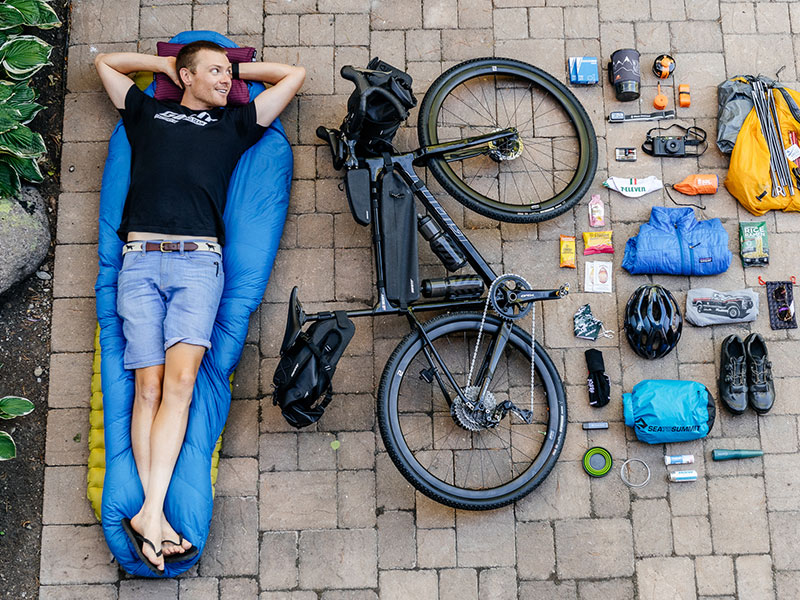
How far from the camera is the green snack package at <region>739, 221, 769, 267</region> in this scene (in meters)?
4.58

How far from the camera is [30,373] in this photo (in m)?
4.44

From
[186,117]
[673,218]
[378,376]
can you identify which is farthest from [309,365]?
[673,218]

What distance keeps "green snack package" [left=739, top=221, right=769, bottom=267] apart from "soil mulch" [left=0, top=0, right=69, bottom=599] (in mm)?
4156

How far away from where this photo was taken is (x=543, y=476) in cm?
412

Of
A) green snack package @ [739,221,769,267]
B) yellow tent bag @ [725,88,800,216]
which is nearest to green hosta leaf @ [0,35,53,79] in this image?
yellow tent bag @ [725,88,800,216]

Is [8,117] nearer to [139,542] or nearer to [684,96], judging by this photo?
[139,542]

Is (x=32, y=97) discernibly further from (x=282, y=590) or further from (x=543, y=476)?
(x=543, y=476)

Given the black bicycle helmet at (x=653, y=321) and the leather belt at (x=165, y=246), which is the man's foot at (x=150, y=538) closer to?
the leather belt at (x=165, y=246)

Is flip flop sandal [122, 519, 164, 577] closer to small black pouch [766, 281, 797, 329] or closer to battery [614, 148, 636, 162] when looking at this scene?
battery [614, 148, 636, 162]

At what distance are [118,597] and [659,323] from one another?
3.38m

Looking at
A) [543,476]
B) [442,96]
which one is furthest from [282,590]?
[442,96]

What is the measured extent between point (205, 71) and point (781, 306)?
3623 millimetres

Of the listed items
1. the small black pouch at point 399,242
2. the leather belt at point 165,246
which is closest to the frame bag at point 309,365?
the small black pouch at point 399,242

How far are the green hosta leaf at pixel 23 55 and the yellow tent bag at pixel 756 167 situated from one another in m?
4.14
